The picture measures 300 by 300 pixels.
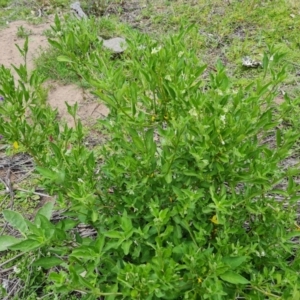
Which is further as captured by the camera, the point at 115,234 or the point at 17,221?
the point at 17,221

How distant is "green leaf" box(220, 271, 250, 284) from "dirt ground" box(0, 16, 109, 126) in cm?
171

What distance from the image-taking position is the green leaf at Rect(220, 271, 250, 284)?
1357 mm

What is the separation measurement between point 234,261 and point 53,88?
111 inches

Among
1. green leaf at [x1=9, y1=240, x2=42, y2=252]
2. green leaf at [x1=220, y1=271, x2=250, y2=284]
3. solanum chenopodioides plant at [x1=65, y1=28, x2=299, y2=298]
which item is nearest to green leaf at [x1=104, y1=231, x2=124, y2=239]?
solanum chenopodioides plant at [x1=65, y1=28, x2=299, y2=298]

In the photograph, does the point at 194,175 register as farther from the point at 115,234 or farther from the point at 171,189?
the point at 115,234

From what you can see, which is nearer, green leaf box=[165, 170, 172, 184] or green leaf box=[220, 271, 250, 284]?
green leaf box=[220, 271, 250, 284]

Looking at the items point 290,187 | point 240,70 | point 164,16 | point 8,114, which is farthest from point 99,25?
point 290,187

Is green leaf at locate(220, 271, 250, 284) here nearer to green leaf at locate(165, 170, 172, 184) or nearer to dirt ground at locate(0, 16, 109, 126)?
green leaf at locate(165, 170, 172, 184)

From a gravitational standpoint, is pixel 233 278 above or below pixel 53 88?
above

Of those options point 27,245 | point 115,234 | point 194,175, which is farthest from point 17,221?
point 194,175

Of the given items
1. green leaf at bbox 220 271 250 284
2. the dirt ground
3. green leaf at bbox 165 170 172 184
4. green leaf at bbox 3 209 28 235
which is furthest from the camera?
the dirt ground

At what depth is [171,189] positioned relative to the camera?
5.29 feet

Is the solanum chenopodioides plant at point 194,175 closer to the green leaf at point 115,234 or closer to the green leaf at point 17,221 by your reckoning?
the green leaf at point 115,234

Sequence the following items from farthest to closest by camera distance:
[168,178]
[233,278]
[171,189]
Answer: [171,189]
[168,178]
[233,278]
